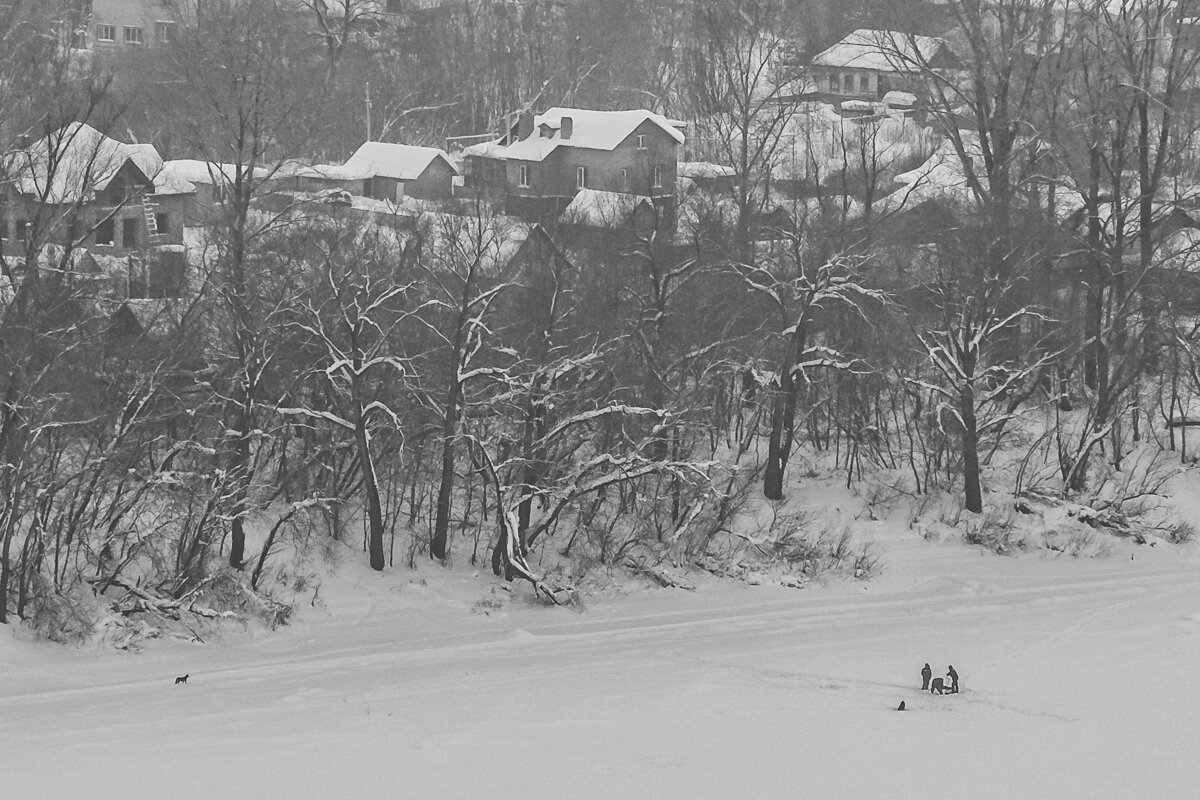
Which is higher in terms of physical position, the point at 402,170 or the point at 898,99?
the point at 898,99

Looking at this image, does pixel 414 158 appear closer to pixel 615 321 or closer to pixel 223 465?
pixel 615 321

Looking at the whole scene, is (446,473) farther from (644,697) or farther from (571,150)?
(571,150)

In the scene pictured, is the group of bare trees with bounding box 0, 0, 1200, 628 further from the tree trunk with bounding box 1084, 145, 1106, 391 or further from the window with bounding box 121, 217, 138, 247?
the window with bounding box 121, 217, 138, 247

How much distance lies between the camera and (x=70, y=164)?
3102 centimetres

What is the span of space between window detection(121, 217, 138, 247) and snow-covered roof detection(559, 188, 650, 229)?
10412 millimetres

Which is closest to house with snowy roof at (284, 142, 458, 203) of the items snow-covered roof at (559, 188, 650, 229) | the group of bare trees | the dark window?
snow-covered roof at (559, 188, 650, 229)

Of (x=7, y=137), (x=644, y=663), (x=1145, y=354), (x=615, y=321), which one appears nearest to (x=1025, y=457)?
(x=1145, y=354)

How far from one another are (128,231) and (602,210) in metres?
12.0

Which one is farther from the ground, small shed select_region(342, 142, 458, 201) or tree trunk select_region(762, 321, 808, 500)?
small shed select_region(342, 142, 458, 201)

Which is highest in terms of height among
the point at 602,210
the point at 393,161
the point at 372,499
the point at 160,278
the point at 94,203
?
the point at 393,161

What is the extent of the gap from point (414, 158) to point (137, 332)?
85.9ft

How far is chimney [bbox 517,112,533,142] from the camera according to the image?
56.3 m

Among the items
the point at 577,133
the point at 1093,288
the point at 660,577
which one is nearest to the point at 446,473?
the point at 660,577

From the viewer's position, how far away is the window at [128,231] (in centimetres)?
4144
